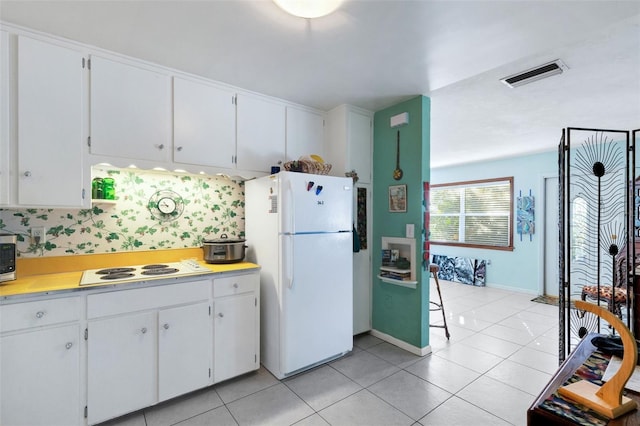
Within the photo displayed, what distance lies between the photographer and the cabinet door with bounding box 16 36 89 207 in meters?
1.86

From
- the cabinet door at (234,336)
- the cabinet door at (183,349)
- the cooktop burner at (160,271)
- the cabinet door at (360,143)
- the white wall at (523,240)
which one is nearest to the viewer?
the cabinet door at (183,349)

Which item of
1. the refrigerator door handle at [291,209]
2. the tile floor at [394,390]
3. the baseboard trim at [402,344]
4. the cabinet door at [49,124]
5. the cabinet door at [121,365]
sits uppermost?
the cabinet door at [49,124]

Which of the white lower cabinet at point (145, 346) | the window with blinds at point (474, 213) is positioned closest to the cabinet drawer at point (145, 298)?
the white lower cabinet at point (145, 346)

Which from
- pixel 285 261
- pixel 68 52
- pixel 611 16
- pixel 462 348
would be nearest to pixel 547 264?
pixel 462 348

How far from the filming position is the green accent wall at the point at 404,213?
2904mm

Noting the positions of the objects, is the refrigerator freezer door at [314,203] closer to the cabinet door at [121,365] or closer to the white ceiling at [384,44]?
the white ceiling at [384,44]

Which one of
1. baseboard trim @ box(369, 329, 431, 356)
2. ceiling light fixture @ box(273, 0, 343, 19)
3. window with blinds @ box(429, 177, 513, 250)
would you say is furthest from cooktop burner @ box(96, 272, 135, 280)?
window with blinds @ box(429, 177, 513, 250)

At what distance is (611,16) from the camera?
1.70m

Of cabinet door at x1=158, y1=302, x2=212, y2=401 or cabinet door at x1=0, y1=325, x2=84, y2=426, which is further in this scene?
cabinet door at x1=158, y1=302, x2=212, y2=401

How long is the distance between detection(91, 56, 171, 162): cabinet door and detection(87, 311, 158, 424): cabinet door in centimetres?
118

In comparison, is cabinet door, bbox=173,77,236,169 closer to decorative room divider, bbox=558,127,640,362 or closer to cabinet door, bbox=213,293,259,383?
cabinet door, bbox=213,293,259,383

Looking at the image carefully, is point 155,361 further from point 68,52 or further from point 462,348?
point 462,348

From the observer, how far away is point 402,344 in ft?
9.98

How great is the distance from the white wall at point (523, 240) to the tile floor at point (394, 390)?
7.09ft
